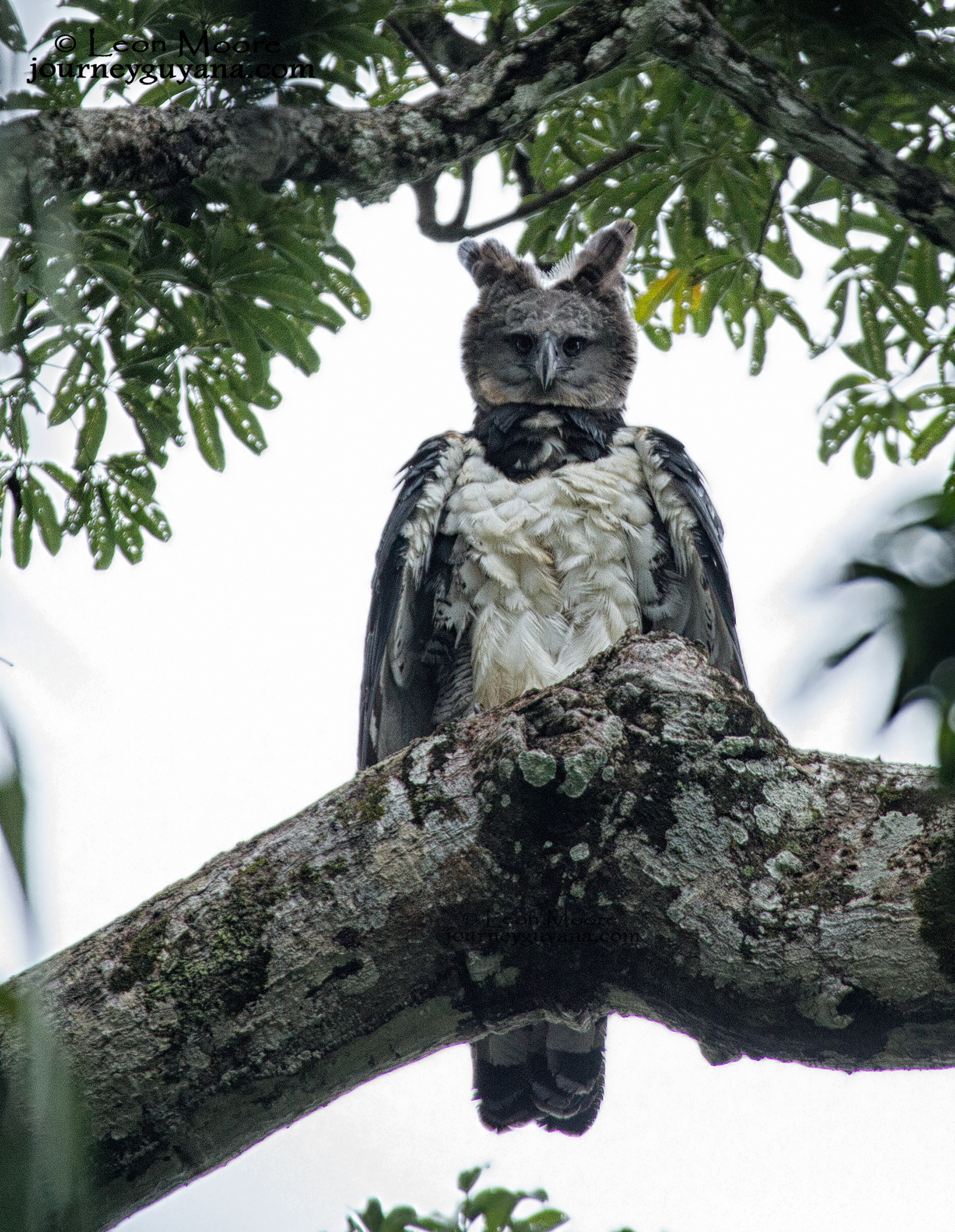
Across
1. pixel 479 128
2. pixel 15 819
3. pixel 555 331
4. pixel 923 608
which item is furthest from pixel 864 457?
pixel 15 819

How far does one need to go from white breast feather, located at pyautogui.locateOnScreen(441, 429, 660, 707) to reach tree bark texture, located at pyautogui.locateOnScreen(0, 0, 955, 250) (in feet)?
4.66

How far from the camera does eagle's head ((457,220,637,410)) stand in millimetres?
5234

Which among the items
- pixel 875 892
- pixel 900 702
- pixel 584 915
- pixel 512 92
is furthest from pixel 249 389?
pixel 900 702

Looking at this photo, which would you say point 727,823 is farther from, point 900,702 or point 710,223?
point 710,223

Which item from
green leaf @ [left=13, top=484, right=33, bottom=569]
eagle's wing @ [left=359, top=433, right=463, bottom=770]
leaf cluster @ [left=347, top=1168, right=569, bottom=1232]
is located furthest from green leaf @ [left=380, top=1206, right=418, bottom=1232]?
green leaf @ [left=13, top=484, right=33, bottom=569]

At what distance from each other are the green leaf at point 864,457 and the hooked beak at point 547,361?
4.79 feet

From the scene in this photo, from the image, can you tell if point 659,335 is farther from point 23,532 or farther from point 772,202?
point 23,532

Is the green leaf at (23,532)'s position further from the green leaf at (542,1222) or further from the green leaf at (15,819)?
the green leaf at (15,819)

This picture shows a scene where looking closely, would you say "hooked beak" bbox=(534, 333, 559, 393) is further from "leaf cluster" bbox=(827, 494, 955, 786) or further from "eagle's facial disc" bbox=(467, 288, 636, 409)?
"leaf cluster" bbox=(827, 494, 955, 786)

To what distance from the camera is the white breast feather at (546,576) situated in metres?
4.13

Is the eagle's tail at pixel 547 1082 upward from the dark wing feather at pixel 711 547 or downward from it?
downward

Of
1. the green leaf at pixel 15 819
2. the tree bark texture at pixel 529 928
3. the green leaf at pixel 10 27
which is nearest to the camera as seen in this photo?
the green leaf at pixel 15 819

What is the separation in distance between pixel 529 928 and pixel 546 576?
211 cm

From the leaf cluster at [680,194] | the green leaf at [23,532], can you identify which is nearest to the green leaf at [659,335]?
the leaf cluster at [680,194]
